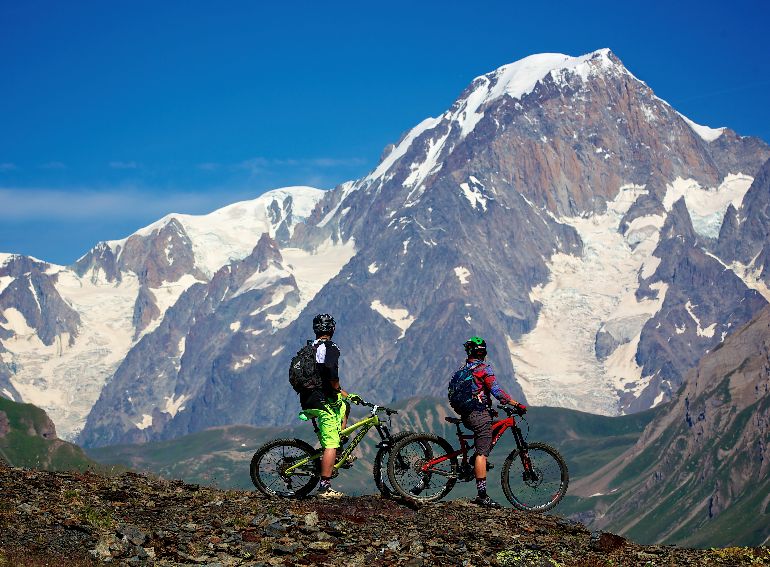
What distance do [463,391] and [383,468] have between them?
2.83 meters

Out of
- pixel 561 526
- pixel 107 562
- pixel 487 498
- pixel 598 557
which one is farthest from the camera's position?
pixel 487 498

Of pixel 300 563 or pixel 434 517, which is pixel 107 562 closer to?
pixel 300 563

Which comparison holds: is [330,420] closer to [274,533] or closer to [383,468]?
[383,468]

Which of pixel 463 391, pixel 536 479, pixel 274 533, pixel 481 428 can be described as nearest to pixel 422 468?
pixel 481 428

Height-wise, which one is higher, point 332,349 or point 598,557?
point 332,349

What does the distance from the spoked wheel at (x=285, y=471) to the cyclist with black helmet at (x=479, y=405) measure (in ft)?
13.0

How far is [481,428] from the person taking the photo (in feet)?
106

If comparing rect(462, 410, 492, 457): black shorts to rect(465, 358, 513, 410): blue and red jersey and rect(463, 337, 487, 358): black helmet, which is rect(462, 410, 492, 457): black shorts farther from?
rect(463, 337, 487, 358): black helmet

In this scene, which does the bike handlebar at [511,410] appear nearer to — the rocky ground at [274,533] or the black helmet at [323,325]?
the rocky ground at [274,533]

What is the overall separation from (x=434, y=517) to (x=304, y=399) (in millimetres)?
4440

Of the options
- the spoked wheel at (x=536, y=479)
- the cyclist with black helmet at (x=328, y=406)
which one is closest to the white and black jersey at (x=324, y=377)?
the cyclist with black helmet at (x=328, y=406)

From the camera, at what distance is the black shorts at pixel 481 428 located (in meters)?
32.3

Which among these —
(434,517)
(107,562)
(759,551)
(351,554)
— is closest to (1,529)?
(107,562)

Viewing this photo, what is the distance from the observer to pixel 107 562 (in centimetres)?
2547
